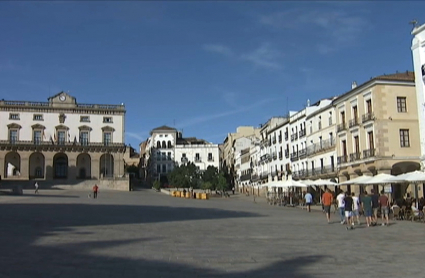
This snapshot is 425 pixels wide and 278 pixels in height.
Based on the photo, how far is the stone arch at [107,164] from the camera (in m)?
85.3

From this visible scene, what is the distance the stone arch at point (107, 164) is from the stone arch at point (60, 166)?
6296 mm

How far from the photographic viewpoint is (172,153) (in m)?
112

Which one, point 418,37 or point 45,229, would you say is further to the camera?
point 418,37

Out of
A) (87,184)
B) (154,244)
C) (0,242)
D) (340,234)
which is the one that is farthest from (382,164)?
(87,184)

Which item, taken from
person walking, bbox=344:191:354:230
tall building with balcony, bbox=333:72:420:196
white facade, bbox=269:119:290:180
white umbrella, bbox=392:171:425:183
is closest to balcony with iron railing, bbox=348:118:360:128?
tall building with balcony, bbox=333:72:420:196

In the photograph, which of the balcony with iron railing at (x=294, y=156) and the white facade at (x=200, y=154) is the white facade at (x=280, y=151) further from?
the white facade at (x=200, y=154)

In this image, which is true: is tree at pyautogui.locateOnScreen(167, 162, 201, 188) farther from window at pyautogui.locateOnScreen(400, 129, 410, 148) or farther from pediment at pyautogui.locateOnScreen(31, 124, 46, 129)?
window at pyautogui.locateOnScreen(400, 129, 410, 148)

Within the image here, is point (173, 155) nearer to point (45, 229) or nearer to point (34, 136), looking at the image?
point (34, 136)

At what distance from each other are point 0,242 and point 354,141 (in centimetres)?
3502

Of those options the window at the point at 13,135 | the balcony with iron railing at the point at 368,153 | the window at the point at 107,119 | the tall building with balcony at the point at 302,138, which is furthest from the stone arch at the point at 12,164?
the balcony with iron railing at the point at 368,153

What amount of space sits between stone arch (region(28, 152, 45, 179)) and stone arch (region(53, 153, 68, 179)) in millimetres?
2184

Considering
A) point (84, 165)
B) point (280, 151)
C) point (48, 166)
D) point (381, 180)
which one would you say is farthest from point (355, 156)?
point (48, 166)

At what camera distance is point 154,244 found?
13281 millimetres

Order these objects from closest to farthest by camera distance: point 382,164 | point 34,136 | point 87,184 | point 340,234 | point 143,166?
point 340,234 < point 382,164 < point 87,184 < point 34,136 < point 143,166
